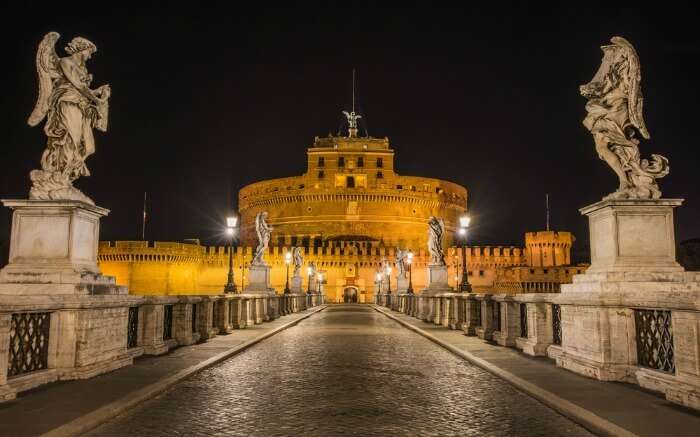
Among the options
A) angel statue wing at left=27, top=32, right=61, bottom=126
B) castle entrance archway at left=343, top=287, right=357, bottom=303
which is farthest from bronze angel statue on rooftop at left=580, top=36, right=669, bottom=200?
castle entrance archway at left=343, top=287, right=357, bottom=303

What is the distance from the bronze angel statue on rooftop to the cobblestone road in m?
3.47

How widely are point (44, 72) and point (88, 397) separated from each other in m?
4.62

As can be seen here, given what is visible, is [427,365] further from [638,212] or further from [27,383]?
[27,383]

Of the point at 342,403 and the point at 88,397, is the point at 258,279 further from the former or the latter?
the point at 342,403

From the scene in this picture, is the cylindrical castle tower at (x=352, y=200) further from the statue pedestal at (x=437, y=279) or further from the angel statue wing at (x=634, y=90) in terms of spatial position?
the angel statue wing at (x=634, y=90)

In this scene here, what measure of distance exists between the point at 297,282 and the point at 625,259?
120 ft

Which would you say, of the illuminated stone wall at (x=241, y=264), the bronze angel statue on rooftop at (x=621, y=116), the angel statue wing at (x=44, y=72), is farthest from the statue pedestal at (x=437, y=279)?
the illuminated stone wall at (x=241, y=264)

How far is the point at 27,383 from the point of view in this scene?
6.71 meters

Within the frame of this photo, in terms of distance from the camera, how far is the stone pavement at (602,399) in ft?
16.8

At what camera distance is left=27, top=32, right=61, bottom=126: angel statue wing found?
324 inches

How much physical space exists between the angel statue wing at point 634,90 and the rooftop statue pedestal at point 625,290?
1.20 meters

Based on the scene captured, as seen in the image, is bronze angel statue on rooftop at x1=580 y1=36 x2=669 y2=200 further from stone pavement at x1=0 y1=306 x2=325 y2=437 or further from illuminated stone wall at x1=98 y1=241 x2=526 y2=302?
illuminated stone wall at x1=98 y1=241 x2=526 y2=302

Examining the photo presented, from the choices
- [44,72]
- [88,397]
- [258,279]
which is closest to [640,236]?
[88,397]

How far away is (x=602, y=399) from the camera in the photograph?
20.5 feet
